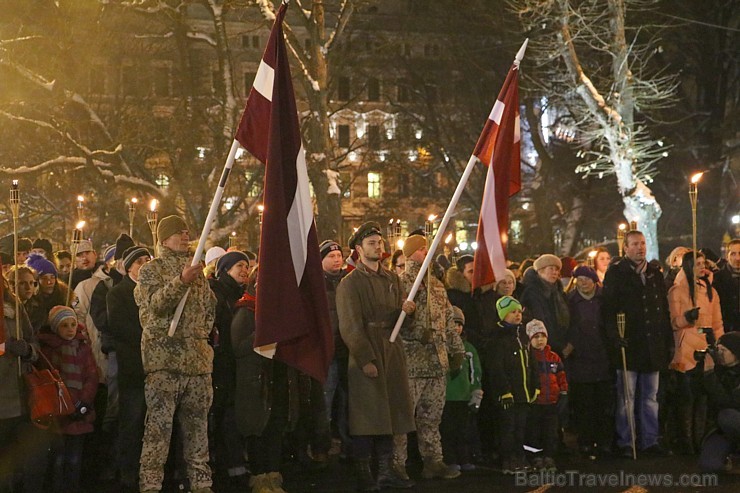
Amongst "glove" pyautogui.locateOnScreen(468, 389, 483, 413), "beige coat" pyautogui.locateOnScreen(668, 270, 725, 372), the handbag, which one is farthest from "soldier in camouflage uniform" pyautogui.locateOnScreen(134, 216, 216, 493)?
"beige coat" pyautogui.locateOnScreen(668, 270, 725, 372)

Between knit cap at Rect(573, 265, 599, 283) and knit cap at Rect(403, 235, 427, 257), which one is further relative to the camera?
knit cap at Rect(573, 265, 599, 283)

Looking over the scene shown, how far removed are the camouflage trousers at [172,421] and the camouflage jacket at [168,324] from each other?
0.38 feet

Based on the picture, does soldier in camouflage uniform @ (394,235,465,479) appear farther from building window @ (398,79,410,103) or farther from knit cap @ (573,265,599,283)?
building window @ (398,79,410,103)

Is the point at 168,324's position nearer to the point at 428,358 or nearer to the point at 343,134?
the point at 428,358

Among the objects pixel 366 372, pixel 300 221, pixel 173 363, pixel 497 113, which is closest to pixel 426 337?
pixel 366 372

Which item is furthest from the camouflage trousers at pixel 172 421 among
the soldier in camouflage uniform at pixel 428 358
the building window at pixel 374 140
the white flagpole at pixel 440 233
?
the building window at pixel 374 140

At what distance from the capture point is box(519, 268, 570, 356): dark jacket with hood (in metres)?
10.9

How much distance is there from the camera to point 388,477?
351 inches

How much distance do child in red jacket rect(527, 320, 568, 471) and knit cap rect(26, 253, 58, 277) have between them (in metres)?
4.66

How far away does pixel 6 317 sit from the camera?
318 inches

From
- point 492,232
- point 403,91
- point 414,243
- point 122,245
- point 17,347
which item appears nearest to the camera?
point 17,347

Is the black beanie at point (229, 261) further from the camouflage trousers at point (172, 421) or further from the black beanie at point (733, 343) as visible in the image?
the black beanie at point (733, 343)

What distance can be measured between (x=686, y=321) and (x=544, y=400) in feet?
7.41

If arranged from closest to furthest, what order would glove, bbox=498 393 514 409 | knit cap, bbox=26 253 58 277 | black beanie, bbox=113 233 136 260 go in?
glove, bbox=498 393 514 409 → knit cap, bbox=26 253 58 277 → black beanie, bbox=113 233 136 260
